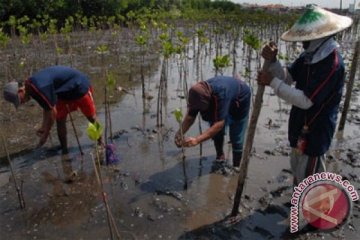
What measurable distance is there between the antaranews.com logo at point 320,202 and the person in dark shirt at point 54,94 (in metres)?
3.11

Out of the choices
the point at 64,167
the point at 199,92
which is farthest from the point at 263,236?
the point at 64,167

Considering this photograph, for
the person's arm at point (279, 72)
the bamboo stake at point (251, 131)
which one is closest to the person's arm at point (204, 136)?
the bamboo stake at point (251, 131)

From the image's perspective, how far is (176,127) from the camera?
6.87 m

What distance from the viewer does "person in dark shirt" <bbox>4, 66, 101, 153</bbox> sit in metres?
4.66

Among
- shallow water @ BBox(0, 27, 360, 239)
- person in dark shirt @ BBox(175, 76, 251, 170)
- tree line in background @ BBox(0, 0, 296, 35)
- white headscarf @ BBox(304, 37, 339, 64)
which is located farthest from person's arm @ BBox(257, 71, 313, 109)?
tree line in background @ BBox(0, 0, 296, 35)

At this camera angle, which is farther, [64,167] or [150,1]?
[150,1]

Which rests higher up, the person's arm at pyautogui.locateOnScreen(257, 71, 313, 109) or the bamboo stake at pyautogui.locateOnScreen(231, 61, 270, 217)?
the person's arm at pyautogui.locateOnScreen(257, 71, 313, 109)

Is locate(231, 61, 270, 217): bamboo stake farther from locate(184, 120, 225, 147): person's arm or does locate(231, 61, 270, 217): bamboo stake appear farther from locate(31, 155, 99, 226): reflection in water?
locate(31, 155, 99, 226): reflection in water

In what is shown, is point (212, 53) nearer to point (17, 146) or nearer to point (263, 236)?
point (17, 146)

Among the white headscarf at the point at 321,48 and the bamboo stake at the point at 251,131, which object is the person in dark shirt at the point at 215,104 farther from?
the white headscarf at the point at 321,48

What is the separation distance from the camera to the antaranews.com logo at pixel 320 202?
337 centimetres

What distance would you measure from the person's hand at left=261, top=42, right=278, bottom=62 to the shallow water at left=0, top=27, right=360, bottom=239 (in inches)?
64.1

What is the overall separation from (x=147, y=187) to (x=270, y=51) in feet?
8.03

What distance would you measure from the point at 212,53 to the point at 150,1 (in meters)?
15.8
